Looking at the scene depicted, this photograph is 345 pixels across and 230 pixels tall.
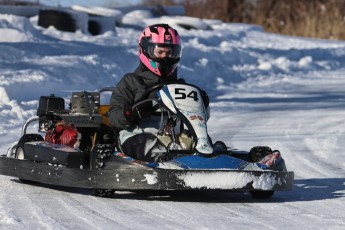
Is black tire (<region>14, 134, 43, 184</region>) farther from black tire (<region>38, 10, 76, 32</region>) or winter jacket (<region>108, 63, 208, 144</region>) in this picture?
black tire (<region>38, 10, 76, 32</region>)

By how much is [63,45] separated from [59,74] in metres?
4.40

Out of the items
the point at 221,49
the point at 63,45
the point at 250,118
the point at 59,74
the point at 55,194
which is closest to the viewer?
the point at 55,194

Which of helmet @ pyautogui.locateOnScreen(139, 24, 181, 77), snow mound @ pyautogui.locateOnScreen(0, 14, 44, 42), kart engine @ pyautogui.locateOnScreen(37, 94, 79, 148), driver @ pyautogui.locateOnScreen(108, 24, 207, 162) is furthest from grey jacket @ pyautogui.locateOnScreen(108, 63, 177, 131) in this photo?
snow mound @ pyautogui.locateOnScreen(0, 14, 44, 42)

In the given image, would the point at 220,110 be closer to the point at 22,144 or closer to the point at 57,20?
the point at 22,144

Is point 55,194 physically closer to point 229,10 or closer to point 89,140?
point 89,140

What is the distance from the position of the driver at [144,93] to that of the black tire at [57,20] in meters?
15.3

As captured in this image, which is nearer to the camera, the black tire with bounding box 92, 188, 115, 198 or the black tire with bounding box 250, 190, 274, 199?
the black tire with bounding box 92, 188, 115, 198

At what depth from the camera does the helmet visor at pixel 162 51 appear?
27.0 ft

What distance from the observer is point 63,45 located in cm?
2031

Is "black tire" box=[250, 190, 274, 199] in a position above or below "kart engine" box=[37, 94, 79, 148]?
below

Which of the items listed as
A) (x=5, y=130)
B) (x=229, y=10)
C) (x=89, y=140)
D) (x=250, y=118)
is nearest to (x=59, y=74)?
(x=250, y=118)

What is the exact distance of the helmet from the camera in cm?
823

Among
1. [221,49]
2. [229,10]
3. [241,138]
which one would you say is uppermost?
[229,10]

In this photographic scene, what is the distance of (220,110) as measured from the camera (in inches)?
574
